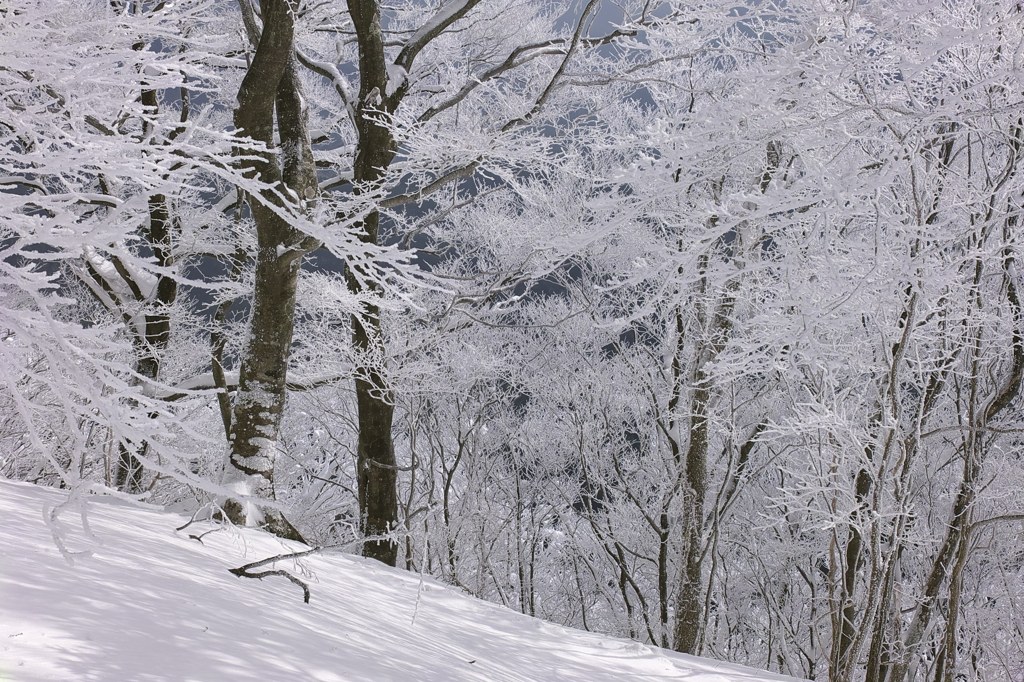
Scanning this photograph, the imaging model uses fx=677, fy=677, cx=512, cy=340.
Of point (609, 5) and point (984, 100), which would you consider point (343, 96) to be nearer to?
point (609, 5)

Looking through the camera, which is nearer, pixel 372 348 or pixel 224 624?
pixel 224 624

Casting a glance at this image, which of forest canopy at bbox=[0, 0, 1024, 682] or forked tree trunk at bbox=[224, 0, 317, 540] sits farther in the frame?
forked tree trunk at bbox=[224, 0, 317, 540]


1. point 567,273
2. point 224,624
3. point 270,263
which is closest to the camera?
point 224,624

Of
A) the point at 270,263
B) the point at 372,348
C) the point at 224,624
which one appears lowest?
the point at 224,624

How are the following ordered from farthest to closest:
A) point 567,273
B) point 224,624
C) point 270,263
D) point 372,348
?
point 567,273 < point 372,348 < point 270,263 < point 224,624

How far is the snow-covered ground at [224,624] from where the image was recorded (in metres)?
1.61

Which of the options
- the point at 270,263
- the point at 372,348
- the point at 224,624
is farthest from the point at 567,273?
the point at 224,624

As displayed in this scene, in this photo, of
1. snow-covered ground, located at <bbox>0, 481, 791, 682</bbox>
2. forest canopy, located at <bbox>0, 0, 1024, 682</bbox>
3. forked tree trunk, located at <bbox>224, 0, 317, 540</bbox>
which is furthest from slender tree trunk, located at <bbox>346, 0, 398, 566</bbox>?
snow-covered ground, located at <bbox>0, 481, 791, 682</bbox>

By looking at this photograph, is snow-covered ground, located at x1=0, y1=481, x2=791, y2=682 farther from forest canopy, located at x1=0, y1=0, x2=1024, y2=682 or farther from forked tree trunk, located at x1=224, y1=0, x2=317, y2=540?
forked tree trunk, located at x1=224, y1=0, x2=317, y2=540

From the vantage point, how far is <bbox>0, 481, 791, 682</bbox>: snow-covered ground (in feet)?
5.27

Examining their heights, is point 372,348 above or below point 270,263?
below

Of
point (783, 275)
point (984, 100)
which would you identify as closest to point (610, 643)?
point (783, 275)

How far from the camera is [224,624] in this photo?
2.02m

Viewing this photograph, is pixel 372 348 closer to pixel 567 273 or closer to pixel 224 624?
pixel 224 624
